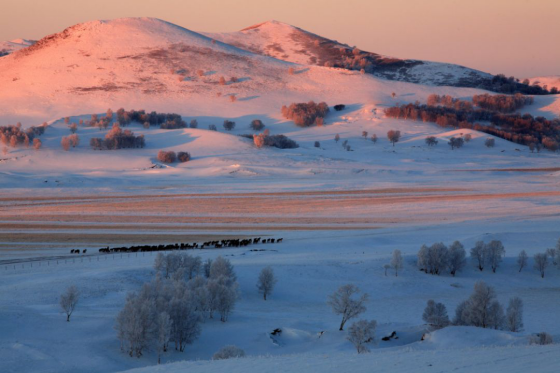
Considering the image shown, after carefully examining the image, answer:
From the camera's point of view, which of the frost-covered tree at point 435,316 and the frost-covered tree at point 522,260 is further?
the frost-covered tree at point 522,260

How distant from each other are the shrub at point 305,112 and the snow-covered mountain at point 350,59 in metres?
47.8

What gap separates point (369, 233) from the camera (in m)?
41.2

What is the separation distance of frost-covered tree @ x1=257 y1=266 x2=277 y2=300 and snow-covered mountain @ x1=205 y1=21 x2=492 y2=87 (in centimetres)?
12149

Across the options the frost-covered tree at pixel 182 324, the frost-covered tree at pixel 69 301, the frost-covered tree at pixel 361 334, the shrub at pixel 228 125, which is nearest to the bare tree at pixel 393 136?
the shrub at pixel 228 125

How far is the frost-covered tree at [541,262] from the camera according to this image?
3308cm

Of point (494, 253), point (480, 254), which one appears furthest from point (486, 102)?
point (494, 253)

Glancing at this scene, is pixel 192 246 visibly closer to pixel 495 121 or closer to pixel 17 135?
pixel 17 135

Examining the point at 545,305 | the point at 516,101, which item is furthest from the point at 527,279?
the point at 516,101

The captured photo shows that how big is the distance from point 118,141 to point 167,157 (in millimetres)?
9662

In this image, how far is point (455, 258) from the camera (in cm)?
3369

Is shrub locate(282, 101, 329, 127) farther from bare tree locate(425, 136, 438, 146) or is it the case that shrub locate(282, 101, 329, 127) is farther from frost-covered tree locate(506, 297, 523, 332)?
frost-covered tree locate(506, 297, 523, 332)

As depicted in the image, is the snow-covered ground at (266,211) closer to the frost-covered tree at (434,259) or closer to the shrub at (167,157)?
the frost-covered tree at (434,259)

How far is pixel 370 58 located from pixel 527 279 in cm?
14828

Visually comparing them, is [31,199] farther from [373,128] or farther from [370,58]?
[370,58]
